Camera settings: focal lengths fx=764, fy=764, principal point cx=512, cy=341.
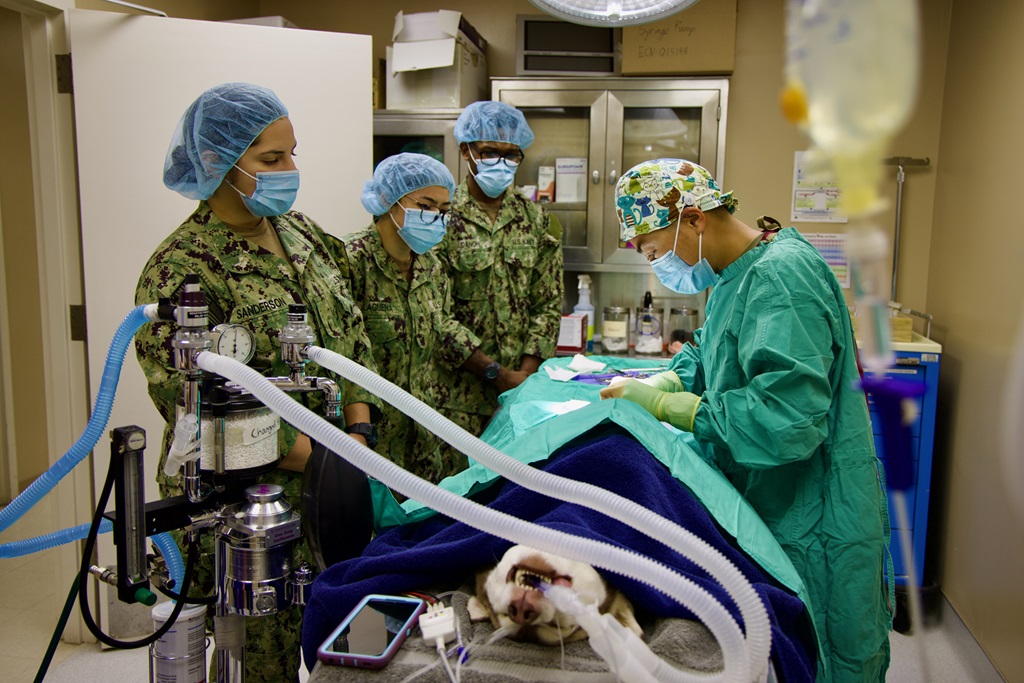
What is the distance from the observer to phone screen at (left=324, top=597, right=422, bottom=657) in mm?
956

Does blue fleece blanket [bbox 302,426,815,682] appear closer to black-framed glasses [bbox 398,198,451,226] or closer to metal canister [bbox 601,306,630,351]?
black-framed glasses [bbox 398,198,451,226]

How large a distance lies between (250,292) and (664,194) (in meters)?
0.90

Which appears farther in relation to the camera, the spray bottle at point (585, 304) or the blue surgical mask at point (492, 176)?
the spray bottle at point (585, 304)

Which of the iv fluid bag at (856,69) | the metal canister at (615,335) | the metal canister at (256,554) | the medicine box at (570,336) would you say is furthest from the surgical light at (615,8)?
the metal canister at (615,335)

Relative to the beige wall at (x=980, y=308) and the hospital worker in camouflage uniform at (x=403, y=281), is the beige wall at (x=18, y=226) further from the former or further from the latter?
the beige wall at (x=980, y=308)

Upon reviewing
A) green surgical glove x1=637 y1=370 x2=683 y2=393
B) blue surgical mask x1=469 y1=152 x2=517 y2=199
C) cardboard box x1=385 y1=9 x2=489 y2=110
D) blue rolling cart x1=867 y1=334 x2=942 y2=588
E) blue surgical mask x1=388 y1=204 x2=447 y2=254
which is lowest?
blue rolling cart x1=867 y1=334 x2=942 y2=588

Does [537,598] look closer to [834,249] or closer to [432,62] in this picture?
[432,62]

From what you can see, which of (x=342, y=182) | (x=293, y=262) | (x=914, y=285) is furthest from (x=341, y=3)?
(x=914, y=285)

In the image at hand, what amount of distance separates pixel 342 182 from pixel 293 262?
3.51 ft

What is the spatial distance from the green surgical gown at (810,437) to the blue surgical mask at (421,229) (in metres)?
1.13

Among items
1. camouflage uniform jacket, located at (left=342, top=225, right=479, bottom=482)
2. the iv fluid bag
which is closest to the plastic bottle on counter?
camouflage uniform jacket, located at (left=342, top=225, right=479, bottom=482)

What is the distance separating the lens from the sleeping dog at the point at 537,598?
0.95 meters

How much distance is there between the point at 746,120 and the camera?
11.4 ft

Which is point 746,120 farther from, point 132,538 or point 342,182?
point 132,538
